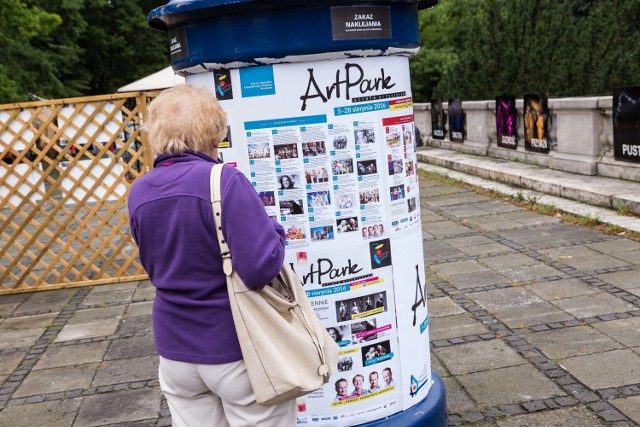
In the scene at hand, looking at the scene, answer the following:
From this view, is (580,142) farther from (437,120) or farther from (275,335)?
(275,335)

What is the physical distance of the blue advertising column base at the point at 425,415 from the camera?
326 centimetres

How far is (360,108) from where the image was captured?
3.07 m

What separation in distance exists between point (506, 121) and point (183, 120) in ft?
42.4

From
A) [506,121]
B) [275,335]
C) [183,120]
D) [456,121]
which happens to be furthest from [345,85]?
[456,121]

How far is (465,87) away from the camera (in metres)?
20.5

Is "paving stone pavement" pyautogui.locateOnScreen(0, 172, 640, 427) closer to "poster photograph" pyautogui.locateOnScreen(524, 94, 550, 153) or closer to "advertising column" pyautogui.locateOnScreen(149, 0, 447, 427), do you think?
"advertising column" pyautogui.locateOnScreen(149, 0, 447, 427)

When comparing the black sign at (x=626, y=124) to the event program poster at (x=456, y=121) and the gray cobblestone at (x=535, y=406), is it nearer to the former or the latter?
the gray cobblestone at (x=535, y=406)

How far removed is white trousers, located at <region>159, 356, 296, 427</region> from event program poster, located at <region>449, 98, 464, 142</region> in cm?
1546

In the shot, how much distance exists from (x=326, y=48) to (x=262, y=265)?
3.71 feet

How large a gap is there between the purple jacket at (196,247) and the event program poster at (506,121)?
1250 centimetres

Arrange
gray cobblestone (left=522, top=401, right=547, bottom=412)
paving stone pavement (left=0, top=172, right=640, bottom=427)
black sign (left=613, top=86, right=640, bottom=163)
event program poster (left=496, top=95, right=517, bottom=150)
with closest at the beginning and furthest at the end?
gray cobblestone (left=522, top=401, right=547, bottom=412), paving stone pavement (left=0, top=172, right=640, bottom=427), black sign (left=613, top=86, right=640, bottom=163), event program poster (left=496, top=95, right=517, bottom=150)

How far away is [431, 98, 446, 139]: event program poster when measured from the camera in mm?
19125

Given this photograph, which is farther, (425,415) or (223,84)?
(425,415)

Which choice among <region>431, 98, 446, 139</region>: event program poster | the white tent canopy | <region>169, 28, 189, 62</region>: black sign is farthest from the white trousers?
<region>431, 98, 446, 139</region>: event program poster
